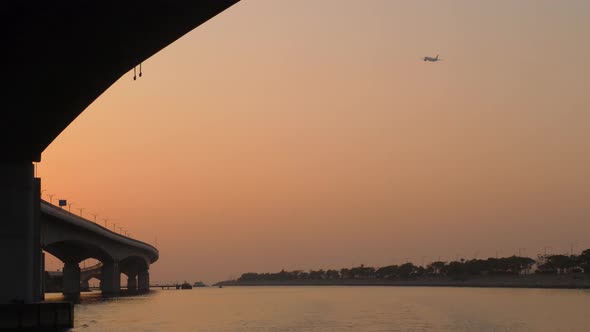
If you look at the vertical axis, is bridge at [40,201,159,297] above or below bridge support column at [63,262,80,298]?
above

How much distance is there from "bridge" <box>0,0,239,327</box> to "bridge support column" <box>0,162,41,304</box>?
0.06m

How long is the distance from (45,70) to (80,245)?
89.7m

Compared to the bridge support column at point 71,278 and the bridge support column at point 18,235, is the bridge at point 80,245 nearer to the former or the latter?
the bridge support column at point 71,278

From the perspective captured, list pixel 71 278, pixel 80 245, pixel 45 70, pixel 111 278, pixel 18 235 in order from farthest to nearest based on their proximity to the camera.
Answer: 1. pixel 111 278
2. pixel 71 278
3. pixel 80 245
4. pixel 18 235
5. pixel 45 70

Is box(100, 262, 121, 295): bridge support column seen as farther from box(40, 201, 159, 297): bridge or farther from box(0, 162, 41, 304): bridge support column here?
box(0, 162, 41, 304): bridge support column

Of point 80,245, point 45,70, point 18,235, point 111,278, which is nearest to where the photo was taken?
point 45,70

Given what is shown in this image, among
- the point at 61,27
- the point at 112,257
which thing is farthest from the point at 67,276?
the point at 61,27

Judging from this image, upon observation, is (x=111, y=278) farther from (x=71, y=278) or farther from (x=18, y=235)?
(x=18, y=235)

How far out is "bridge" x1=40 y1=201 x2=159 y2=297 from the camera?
9225 centimetres

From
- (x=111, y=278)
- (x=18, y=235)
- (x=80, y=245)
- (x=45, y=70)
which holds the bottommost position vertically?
(x=111, y=278)

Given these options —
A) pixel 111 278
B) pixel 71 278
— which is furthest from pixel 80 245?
pixel 111 278

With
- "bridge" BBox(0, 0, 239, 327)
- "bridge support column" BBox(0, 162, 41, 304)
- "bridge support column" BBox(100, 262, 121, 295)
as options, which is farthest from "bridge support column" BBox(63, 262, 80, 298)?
"bridge support column" BBox(0, 162, 41, 304)

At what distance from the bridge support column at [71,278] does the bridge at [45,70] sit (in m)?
91.2

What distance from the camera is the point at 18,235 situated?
170ft
